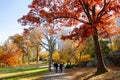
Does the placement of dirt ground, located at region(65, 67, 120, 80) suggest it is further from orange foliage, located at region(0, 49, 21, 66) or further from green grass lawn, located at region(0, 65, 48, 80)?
orange foliage, located at region(0, 49, 21, 66)

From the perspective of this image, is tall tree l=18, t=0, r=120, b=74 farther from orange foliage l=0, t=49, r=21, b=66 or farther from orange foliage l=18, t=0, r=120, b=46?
orange foliage l=0, t=49, r=21, b=66

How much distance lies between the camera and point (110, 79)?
21.9m

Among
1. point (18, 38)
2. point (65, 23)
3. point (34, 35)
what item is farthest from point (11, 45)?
point (65, 23)

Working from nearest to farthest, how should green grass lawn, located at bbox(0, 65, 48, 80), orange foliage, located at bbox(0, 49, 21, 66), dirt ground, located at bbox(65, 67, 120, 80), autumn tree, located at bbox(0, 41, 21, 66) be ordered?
dirt ground, located at bbox(65, 67, 120, 80)
green grass lawn, located at bbox(0, 65, 48, 80)
orange foliage, located at bbox(0, 49, 21, 66)
autumn tree, located at bbox(0, 41, 21, 66)

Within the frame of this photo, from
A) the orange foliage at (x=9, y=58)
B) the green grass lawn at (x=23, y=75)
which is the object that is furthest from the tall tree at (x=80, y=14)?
the orange foliage at (x=9, y=58)

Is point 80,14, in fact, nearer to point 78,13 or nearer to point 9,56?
point 78,13

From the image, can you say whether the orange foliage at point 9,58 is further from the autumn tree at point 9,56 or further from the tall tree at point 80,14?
the tall tree at point 80,14

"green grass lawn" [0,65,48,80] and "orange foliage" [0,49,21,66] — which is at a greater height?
"orange foliage" [0,49,21,66]

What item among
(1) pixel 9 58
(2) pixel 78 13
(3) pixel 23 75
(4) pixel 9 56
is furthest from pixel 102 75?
(4) pixel 9 56

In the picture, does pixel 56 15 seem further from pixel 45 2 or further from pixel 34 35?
pixel 34 35

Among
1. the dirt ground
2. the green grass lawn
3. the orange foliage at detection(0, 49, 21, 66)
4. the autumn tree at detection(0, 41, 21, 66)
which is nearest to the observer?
the dirt ground

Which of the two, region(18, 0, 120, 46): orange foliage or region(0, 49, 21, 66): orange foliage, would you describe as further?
region(0, 49, 21, 66): orange foliage

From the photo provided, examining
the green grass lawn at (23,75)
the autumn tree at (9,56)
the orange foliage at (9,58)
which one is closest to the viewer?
the green grass lawn at (23,75)

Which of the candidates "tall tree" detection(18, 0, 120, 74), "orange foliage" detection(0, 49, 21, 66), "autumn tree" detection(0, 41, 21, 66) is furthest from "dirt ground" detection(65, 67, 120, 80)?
"autumn tree" detection(0, 41, 21, 66)
